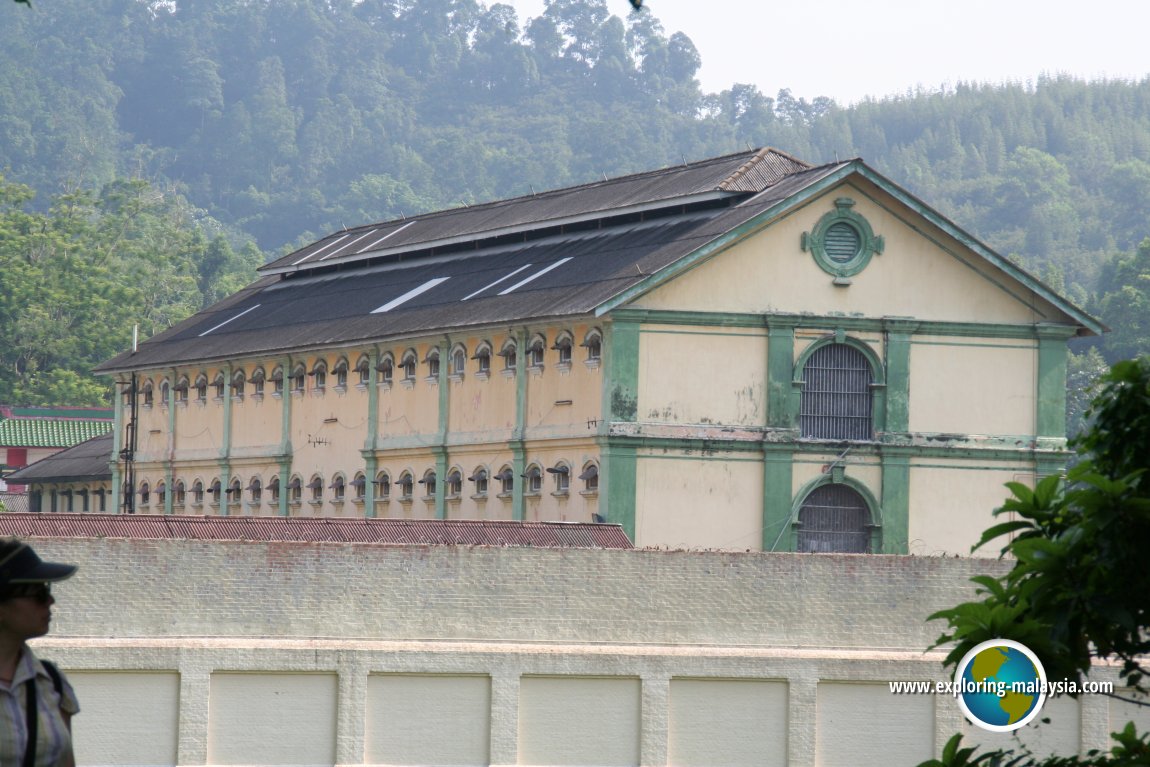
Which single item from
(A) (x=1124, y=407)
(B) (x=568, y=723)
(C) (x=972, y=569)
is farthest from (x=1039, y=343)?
(A) (x=1124, y=407)

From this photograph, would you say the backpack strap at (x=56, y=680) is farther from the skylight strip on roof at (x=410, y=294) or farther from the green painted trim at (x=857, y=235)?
the skylight strip on roof at (x=410, y=294)

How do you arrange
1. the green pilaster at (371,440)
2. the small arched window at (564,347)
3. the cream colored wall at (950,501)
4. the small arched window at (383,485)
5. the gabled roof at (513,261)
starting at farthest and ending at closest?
the green pilaster at (371,440), the small arched window at (383,485), the small arched window at (564,347), the gabled roof at (513,261), the cream colored wall at (950,501)

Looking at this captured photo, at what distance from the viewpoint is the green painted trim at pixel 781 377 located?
41.1 meters

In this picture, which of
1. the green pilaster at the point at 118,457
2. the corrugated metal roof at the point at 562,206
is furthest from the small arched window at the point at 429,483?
the green pilaster at the point at 118,457

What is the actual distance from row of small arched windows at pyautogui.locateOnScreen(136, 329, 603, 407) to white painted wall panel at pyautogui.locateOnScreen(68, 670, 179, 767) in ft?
47.1

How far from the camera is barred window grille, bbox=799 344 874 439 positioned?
137 feet

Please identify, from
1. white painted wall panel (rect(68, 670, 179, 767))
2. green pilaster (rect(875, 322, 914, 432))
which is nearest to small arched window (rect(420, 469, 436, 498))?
green pilaster (rect(875, 322, 914, 432))

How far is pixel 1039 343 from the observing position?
141ft

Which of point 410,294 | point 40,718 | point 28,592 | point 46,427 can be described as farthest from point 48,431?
point 40,718

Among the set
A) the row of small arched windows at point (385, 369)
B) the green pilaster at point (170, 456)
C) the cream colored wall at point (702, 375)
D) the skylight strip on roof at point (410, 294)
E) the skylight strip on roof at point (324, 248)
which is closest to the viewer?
the cream colored wall at point (702, 375)

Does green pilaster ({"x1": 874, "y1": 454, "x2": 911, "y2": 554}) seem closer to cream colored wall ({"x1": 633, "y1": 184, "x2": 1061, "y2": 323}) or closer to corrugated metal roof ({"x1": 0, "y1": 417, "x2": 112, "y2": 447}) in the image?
cream colored wall ({"x1": 633, "y1": 184, "x2": 1061, "y2": 323})

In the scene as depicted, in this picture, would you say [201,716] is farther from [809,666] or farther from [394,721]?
[809,666]

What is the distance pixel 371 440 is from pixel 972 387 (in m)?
13.2

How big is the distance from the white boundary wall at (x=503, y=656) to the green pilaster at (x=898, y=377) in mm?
10496
